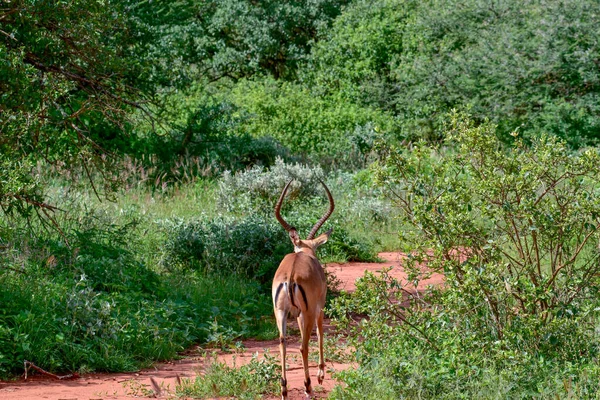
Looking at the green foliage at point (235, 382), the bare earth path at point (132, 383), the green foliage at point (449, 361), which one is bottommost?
the bare earth path at point (132, 383)

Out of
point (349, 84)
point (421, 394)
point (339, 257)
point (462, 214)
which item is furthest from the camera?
point (349, 84)

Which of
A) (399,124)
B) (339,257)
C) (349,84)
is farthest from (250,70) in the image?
(339,257)

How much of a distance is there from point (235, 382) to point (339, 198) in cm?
1035

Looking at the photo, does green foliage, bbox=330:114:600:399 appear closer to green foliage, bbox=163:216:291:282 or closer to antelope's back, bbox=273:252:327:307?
antelope's back, bbox=273:252:327:307

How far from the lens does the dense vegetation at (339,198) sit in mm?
6543

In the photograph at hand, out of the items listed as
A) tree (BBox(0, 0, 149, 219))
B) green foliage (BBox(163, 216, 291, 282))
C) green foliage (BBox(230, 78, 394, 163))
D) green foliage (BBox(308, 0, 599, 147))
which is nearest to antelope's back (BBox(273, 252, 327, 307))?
tree (BBox(0, 0, 149, 219))

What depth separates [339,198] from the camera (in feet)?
55.5

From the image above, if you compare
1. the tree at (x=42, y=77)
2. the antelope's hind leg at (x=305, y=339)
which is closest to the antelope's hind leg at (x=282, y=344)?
the antelope's hind leg at (x=305, y=339)

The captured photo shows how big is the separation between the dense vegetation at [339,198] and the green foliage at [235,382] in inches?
3.3

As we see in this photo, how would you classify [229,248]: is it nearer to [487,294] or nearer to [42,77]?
[42,77]

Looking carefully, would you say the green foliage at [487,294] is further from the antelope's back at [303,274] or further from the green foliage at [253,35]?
the green foliage at [253,35]

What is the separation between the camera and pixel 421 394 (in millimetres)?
6129

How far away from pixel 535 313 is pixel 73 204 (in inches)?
307

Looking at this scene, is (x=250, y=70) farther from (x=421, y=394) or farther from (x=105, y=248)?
(x=421, y=394)
